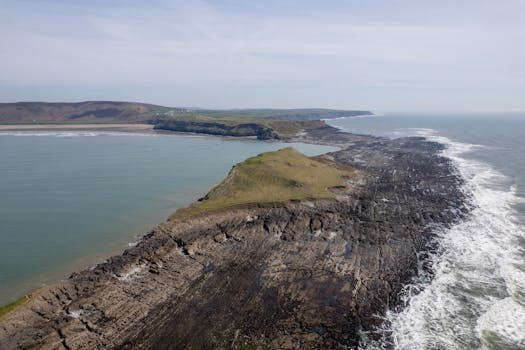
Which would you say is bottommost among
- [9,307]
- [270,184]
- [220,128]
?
[9,307]

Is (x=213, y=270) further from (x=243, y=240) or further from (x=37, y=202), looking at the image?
(x=37, y=202)

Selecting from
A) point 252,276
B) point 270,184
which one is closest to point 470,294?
point 252,276

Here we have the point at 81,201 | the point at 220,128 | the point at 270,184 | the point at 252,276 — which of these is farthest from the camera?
the point at 220,128

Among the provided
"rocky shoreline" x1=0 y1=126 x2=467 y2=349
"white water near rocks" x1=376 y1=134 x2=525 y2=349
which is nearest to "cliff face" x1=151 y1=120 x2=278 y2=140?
"rocky shoreline" x1=0 y1=126 x2=467 y2=349

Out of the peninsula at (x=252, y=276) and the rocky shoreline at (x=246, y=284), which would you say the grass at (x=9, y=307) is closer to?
the peninsula at (x=252, y=276)

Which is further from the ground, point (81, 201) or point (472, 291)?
point (81, 201)

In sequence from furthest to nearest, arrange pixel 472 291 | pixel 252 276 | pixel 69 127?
pixel 69 127
pixel 252 276
pixel 472 291

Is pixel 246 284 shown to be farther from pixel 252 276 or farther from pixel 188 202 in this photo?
pixel 188 202
